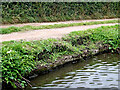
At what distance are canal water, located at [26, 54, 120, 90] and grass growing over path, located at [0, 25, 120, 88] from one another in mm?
379

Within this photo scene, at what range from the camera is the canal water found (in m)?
5.93

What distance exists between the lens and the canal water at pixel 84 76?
5.93m

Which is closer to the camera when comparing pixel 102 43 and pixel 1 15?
pixel 102 43

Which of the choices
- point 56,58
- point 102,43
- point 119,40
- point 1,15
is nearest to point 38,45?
point 56,58

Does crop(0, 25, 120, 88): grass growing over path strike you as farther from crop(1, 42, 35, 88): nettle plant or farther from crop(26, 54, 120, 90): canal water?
crop(26, 54, 120, 90): canal water

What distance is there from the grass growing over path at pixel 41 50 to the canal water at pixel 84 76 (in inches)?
14.9

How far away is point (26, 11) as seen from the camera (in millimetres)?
13273

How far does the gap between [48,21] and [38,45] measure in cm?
696

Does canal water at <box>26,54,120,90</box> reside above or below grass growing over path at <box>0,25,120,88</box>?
below

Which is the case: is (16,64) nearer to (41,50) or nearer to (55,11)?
(41,50)

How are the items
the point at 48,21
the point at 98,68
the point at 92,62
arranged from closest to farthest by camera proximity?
the point at 98,68 < the point at 92,62 < the point at 48,21

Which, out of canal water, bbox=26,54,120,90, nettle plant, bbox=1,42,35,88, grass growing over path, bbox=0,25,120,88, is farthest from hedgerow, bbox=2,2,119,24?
nettle plant, bbox=1,42,35,88

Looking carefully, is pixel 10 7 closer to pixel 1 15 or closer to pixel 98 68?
pixel 1 15

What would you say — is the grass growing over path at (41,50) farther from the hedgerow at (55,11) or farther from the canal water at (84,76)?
the hedgerow at (55,11)
